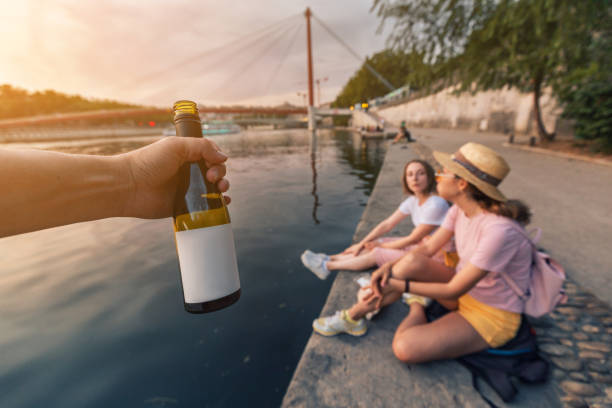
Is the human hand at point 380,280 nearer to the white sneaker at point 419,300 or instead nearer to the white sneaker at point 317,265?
the white sneaker at point 419,300

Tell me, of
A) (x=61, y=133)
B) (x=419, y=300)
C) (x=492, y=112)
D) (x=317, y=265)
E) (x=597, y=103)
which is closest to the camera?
(x=419, y=300)

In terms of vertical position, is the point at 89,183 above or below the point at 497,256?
above

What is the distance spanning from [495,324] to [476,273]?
Answer: 1.20 ft

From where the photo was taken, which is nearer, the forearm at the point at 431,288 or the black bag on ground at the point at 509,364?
the black bag on ground at the point at 509,364

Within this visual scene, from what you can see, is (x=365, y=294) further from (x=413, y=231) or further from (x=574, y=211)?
(x=574, y=211)

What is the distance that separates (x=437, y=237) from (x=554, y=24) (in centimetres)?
1086

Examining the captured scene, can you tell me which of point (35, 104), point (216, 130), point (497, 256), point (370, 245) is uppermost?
point (35, 104)

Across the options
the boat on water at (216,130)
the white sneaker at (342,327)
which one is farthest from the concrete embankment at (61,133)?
the white sneaker at (342,327)

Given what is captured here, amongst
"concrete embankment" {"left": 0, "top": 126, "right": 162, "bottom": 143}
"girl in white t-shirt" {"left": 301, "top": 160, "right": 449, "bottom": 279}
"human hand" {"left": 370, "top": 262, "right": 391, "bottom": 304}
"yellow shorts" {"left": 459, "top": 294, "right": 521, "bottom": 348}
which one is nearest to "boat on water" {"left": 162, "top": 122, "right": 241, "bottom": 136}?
"concrete embankment" {"left": 0, "top": 126, "right": 162, "bottom": 143}

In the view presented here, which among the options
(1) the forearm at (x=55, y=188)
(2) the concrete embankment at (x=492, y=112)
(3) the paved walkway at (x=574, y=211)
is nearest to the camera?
(1) the forearm at (x=55, y=188)

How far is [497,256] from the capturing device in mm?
1538

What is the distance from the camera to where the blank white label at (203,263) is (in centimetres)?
106

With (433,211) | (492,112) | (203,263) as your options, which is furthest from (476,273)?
(492,112)

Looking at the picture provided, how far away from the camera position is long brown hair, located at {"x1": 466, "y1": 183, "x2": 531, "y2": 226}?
5.31 ft
